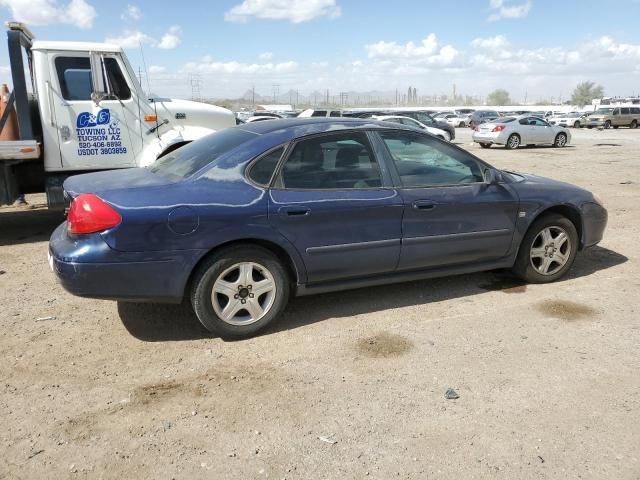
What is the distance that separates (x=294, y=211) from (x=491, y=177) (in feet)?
6.21

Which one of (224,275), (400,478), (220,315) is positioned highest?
(224,275)

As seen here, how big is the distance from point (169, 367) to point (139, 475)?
3.38 ft

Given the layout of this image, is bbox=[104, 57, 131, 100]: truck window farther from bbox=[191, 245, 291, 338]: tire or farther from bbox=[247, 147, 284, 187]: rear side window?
bbox=[191, 245, 291, 338]: tire

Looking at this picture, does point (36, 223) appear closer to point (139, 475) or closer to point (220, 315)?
point (220, 315)

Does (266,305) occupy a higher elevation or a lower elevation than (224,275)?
lower

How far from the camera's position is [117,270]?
3.39m

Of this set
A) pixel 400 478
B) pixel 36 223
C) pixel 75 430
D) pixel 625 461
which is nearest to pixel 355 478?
pixel 400 478

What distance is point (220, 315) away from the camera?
3.69 m

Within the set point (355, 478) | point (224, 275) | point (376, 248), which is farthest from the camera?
point (376, 248)

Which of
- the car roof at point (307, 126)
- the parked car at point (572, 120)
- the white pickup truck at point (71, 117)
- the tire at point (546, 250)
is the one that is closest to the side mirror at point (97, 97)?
the white pickup truck at point (71, 117)

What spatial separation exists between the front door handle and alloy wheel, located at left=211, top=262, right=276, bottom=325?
4.28ft

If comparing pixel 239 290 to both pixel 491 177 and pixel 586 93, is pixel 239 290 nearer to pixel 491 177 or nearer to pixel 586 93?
pixel 491 177

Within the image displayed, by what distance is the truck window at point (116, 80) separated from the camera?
6832 mm

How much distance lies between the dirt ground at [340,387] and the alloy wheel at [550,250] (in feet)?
0.72
